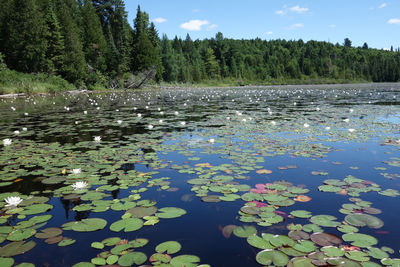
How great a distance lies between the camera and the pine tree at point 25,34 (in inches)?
1229

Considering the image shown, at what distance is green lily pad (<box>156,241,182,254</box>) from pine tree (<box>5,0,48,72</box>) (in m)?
36.8

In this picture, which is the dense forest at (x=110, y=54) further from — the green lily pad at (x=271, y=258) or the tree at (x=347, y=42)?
the tree at (x=347, y=42)

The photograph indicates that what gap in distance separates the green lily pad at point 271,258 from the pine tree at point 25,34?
37453 mm

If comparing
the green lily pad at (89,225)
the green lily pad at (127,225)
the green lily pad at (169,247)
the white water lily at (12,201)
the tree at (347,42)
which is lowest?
the green lily pad at (89,225)

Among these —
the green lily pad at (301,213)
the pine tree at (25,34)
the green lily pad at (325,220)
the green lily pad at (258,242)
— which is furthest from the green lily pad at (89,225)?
the pine tree at (25,34)

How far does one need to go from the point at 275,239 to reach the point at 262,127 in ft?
20.0

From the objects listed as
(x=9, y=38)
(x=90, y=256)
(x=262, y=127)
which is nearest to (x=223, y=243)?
(x=90, y=256)

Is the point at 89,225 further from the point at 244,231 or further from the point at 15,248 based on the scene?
the point at 244,231

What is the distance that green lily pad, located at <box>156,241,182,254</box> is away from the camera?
2.27 m

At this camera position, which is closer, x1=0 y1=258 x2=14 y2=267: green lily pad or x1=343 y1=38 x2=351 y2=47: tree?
x1=0 y1=258 x2=14 y2=267: green lily pad

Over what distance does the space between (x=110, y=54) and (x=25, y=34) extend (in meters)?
19.3

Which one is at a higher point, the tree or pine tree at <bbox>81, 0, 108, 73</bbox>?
the tree

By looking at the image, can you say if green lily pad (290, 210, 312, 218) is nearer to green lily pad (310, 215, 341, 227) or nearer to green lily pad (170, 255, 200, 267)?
green lily pad (310, 215, 341, 227)

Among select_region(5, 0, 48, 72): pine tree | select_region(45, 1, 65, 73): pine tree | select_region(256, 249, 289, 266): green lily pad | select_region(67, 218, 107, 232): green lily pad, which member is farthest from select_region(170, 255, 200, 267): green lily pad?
select_region(45, 1, 65, 73): pine tree
